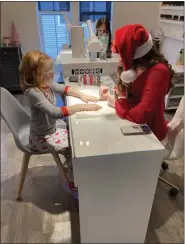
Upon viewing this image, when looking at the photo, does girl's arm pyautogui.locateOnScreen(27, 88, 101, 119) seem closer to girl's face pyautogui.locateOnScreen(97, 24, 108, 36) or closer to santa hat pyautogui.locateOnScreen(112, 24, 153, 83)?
santa hat pyautogui.locateOnScreen(112, 24, 153, 83)

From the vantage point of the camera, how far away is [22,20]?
2855 millimetres

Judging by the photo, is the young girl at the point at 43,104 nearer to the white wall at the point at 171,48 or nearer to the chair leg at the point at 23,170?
the chair leg at the point at 23,170

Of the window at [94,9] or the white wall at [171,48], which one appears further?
the window at [94,9]

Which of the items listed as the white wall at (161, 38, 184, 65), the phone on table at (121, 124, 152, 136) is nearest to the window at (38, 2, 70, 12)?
the white wall at (161, 38, 184, 65)

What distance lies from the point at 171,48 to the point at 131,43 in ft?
7.92

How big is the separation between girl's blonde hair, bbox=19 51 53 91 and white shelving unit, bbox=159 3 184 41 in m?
2.05

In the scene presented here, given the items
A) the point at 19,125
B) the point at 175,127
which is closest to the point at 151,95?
the point at 175,127

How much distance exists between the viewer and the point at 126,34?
30.5 inches

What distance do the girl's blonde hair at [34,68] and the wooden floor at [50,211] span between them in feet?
2.57

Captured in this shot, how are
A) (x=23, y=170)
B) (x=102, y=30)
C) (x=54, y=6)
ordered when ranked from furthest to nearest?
1. (x=54, y=6)
2. (x=102, y=30)
3. (x=23, y=170)

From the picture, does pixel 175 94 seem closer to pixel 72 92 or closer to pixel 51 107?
pixel 72 92

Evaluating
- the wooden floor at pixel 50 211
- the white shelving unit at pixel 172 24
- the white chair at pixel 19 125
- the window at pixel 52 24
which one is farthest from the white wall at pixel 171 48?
the white chair at pixel 19 125

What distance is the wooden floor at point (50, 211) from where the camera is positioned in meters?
1.15

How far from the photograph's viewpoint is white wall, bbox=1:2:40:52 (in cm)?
276
